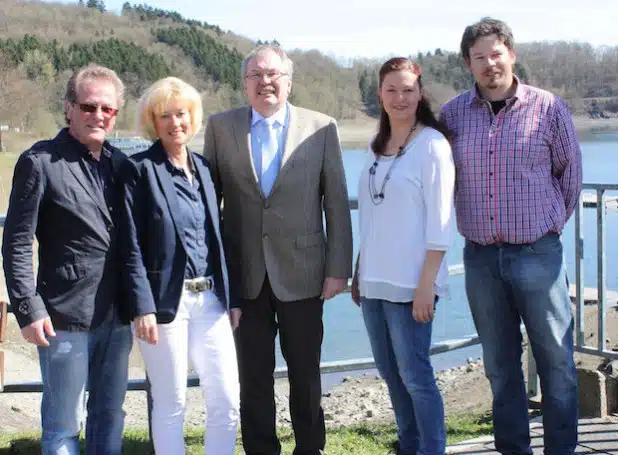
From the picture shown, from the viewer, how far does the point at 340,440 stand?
13.3 feet

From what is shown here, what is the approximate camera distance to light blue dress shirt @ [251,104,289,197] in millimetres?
3328

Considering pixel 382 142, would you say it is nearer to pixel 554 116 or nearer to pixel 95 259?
pixel 554 116

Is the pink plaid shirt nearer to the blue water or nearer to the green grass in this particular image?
the green grass

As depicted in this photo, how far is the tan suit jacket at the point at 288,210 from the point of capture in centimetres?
331

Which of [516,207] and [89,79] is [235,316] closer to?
[89,79]

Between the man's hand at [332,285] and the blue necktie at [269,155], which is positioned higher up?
the blue necktie at [269,155]

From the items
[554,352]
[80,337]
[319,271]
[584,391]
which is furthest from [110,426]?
[584,391]

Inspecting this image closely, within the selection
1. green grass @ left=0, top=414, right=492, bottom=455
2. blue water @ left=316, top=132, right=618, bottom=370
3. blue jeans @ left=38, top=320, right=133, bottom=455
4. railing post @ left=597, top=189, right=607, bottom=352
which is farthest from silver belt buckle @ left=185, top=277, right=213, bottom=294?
blue water @ left=316, top=132, right=618, bottom=370

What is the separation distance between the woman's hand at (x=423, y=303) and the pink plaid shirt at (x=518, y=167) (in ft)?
1.14

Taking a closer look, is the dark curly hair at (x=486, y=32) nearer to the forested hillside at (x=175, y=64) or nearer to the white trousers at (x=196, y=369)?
the white trousers at (x=196, y=369)

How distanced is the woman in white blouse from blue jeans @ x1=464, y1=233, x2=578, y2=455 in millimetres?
220

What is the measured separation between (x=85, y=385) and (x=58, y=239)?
1.69ft

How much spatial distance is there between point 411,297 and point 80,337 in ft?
4.00

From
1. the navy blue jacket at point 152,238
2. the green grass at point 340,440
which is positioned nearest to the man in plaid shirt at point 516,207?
the green grass at point 340,440
